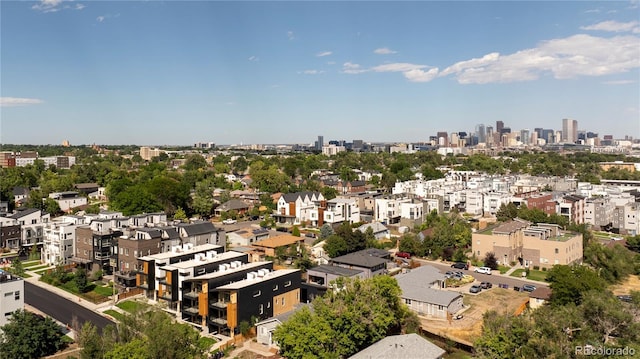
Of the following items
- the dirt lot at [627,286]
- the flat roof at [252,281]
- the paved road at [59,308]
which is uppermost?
the flat roof at [252,281]

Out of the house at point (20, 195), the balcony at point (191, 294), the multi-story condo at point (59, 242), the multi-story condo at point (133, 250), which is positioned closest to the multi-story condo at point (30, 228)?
the multi-story condo at point (59, 242)

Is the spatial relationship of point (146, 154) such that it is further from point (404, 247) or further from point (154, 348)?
point (154, 348)

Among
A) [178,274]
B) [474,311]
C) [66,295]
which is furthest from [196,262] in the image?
[474,311]

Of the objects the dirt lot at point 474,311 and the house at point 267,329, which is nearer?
the house at point 267,329

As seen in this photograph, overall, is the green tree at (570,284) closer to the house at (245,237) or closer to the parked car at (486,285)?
the parked car at (486,285)

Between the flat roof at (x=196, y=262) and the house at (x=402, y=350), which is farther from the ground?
the flat roof at (x=196, y=262)

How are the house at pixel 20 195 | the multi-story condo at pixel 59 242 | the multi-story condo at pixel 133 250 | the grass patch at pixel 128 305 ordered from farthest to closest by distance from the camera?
1. the house at pixel 20 195
2. the multi-story condo at pixel 59 242
3. the multi-story condo at pixel 133 250
4. the grass patch at pixel 128 305

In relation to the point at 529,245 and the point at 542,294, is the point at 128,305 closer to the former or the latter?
the point at 542,294

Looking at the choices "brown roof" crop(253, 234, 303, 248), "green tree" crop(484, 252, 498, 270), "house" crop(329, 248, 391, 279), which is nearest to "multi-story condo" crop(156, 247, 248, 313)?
"house" crop(329, 248, 391, 279)
